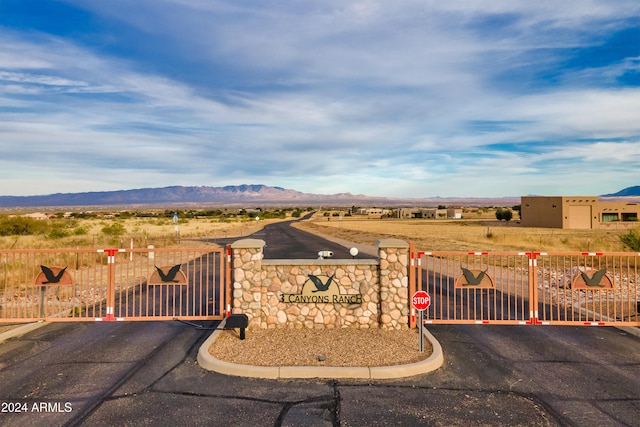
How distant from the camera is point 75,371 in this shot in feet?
23.7

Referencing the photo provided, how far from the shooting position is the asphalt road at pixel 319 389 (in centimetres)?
559

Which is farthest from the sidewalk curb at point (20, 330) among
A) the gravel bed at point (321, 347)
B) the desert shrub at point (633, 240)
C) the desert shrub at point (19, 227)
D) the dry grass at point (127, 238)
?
the desert shrub at point (19, 227)

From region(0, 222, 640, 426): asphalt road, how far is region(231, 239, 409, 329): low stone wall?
1517 millimetres

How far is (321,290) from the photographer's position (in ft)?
30.2

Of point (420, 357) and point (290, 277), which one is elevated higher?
point (290, 277)

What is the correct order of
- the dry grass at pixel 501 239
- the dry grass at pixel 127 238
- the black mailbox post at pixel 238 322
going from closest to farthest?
the black mailbox post at pixel 238 322 → the dry grass at pixel 501 239 → the dry grass at pixel 127 238

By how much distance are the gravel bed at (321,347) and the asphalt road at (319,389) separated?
54 centimetres

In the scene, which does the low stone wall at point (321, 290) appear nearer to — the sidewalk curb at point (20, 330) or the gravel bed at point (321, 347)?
the gravel bed at point (321, 347)

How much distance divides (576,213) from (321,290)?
6191cm

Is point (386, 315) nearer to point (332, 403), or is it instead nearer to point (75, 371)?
point (332, 403)

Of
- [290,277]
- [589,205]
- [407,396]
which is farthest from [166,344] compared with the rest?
[589,205]

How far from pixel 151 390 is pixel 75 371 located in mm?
1915

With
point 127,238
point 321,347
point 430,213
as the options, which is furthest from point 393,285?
point 430,213

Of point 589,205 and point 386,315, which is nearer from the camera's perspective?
point 386,315
